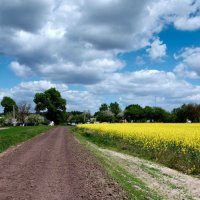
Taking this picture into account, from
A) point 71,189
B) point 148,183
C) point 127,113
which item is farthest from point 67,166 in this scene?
point 127,113

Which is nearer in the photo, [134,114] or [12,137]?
[12,137]

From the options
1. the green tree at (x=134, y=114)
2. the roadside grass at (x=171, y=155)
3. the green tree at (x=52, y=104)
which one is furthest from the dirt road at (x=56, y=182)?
the green tree at (x=134, y=114)

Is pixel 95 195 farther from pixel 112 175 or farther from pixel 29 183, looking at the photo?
pixel 112 175

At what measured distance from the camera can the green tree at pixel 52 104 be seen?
17688 centimetres

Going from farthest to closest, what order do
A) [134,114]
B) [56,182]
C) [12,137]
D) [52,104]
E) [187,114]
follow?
[134,114]
[52,104]
[187,114]
[12,137]
[56,182]

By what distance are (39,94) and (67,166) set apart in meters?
163

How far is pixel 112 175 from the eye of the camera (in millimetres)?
16672

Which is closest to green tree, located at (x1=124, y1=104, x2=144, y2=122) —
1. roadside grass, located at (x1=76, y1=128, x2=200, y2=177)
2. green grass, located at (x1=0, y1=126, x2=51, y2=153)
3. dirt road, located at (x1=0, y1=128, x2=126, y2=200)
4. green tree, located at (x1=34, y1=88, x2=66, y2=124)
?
green tree, located at (x1=34, y1=88, x2=66, y2=124)

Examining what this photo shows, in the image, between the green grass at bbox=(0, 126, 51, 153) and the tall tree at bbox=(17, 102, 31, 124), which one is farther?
the tall tree at bbox=(17, 102, 31, 124)

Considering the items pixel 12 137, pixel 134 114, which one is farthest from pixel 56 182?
pixel 134 114

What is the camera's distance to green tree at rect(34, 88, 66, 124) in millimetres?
176875

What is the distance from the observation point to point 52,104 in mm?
177250

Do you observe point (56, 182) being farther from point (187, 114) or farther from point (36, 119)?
point (36, 119)

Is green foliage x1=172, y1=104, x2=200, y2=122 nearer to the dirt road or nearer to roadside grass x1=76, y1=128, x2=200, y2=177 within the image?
roadside grass x1=76, y1=128, x2=200, y2=177
